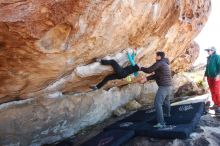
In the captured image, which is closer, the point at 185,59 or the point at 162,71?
the point at 162,71

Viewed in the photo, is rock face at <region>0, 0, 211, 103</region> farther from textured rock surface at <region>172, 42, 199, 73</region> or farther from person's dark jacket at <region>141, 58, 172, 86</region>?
textured rock surface at <region>172, 42, 199, 73</region>

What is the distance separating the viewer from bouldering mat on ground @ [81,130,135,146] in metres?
7.46

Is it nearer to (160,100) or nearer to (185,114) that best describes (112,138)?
(160,100)

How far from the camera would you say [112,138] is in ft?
25.3

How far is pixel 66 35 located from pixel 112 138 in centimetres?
289

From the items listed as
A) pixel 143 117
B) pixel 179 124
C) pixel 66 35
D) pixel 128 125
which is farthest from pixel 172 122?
pixel 66 35

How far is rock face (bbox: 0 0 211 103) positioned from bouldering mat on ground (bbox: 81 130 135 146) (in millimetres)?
1630

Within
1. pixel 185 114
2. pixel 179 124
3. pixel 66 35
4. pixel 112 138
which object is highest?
pixel 66 35

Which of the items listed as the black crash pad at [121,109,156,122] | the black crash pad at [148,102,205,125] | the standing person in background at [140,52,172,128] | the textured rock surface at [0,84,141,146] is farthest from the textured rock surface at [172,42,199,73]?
the standing person in background at [140,52,172,128]

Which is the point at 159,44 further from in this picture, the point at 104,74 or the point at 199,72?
the point at 199,72

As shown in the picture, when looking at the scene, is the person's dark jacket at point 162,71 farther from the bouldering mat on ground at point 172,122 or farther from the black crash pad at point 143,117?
the black crash pad at point 143,117

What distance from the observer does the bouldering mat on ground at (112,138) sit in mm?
7458

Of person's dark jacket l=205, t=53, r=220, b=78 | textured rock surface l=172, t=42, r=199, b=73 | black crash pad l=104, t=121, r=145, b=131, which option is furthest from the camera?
textured rock surface l=172, t=42, r=199, b=73

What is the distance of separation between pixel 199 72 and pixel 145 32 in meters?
9.09
